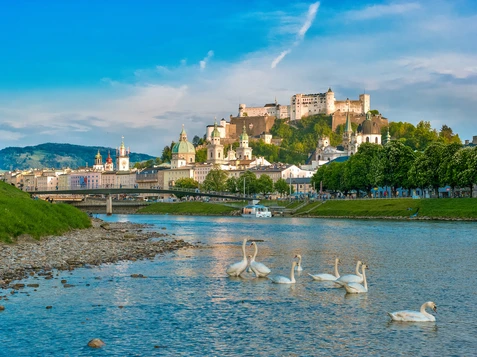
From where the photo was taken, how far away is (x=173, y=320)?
21.7 meters

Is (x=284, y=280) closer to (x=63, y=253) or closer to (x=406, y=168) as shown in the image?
Result: (x=63, y=253)

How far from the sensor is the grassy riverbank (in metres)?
39.6

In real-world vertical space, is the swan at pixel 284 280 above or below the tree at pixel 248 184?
below

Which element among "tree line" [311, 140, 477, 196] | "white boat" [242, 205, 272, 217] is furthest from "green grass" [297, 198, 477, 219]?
"white boat" [242, 205, 272, 217]

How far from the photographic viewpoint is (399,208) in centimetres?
9300

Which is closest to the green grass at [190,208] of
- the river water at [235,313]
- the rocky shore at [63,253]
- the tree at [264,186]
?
the tree at [264,186]

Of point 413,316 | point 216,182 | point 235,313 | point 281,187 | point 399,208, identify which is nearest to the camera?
point 413,316

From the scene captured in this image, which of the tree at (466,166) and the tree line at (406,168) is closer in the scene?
the tree at (466,166)

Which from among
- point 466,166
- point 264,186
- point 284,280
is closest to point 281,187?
point 264,186

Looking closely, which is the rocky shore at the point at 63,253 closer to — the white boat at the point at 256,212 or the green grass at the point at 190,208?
the white boat at the point at 256,212

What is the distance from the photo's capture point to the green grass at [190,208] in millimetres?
136500

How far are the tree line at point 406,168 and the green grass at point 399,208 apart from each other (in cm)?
278

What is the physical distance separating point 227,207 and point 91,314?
381 feet

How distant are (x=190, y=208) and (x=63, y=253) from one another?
353 feet
